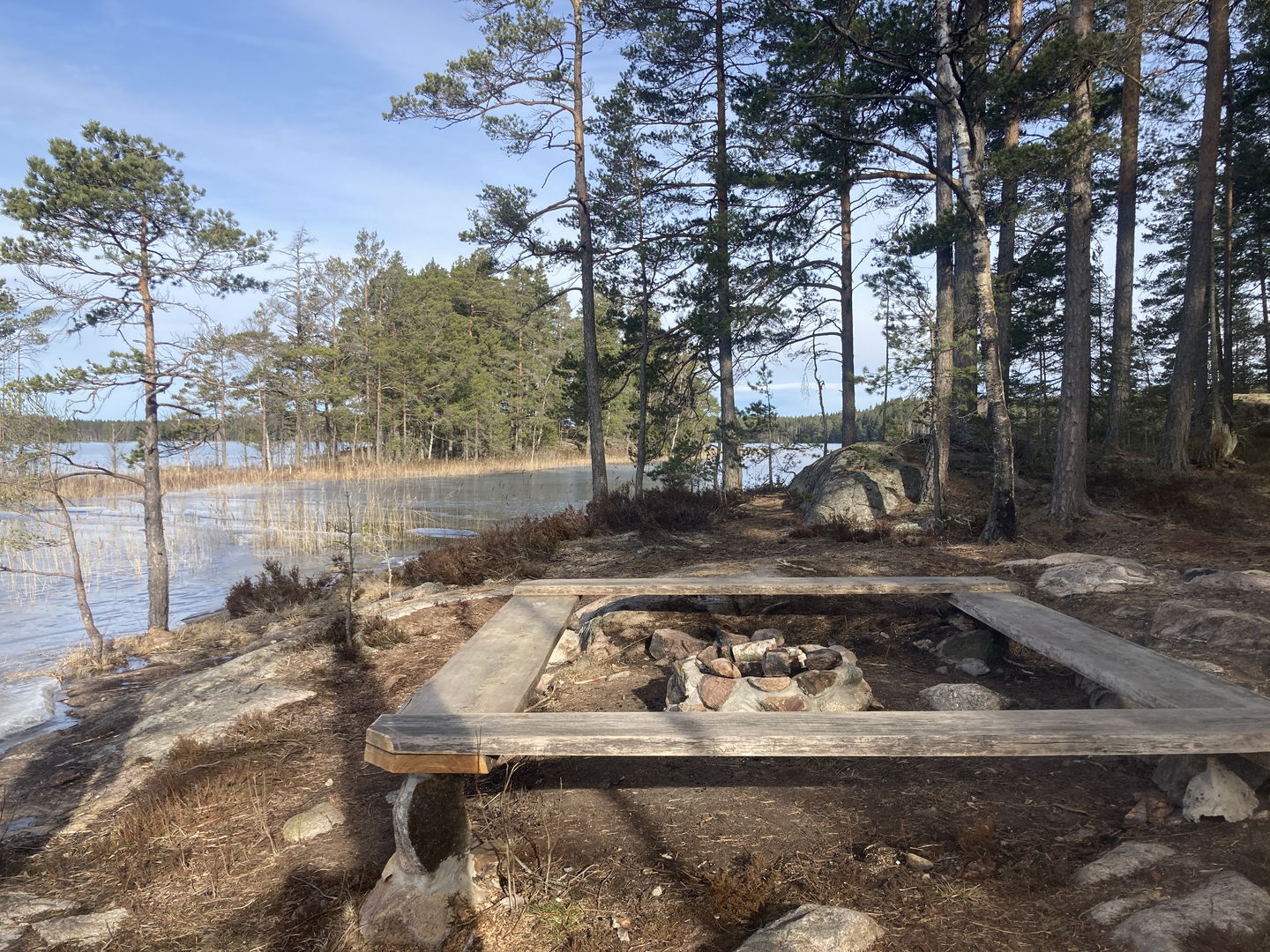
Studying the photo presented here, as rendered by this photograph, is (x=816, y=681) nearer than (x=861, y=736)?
No

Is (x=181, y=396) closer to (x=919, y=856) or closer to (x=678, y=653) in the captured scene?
(x=678, y=653)

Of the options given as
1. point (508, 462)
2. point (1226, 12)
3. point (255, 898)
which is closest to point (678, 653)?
point (255, 898)

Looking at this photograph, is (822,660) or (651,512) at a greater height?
(651,512)

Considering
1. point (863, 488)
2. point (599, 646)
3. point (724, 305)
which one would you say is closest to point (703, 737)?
point (599, 646)

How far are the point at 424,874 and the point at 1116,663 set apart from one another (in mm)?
3103

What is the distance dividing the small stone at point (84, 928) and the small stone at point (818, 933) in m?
2.35

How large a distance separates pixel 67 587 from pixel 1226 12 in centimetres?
2083

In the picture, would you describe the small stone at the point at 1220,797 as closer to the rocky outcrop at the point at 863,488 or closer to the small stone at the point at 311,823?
the small stone at the point at 311,823

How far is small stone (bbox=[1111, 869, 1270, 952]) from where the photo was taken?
6.76 feet

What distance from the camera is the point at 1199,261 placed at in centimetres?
1079

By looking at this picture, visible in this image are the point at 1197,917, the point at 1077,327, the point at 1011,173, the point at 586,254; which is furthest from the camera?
the point at 586,254

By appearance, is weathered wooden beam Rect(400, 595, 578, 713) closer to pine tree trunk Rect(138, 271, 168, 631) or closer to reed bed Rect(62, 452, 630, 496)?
pine tree trunk Rect(138, 271, 168, 631)

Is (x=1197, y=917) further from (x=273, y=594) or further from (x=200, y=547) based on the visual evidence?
(x=200, y=547)

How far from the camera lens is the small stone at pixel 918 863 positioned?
2693mm
